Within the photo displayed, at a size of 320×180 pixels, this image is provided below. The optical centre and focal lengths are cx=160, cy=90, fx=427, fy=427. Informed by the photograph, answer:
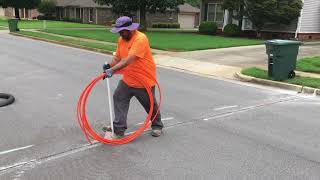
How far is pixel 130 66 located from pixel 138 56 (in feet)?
0.84

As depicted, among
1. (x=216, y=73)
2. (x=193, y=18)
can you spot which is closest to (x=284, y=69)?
(x=216, y=73)

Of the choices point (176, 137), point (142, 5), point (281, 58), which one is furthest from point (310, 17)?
point (176, 137)

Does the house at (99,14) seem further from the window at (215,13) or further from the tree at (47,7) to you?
the window at (215,13)

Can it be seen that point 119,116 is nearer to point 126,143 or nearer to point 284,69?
point 126,143

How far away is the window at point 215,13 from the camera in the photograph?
34.8 metres

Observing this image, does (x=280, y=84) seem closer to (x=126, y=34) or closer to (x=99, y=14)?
(x=126, y=34)

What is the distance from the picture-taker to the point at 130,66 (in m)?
5.98

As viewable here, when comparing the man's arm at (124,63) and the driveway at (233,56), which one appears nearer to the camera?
the man's arm at (124,63)

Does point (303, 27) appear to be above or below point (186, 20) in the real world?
below

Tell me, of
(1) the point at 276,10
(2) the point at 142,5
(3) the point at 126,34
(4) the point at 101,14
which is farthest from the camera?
(4) the point at 101,14

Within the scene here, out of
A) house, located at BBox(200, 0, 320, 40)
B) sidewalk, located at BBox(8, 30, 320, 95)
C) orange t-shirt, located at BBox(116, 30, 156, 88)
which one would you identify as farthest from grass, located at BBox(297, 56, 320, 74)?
house, located at BBox(200, 0, 320, 40)

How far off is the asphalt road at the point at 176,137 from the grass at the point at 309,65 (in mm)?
3402

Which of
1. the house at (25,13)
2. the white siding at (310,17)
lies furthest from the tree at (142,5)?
the house at (25,13)

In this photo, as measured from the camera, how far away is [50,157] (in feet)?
17.9
